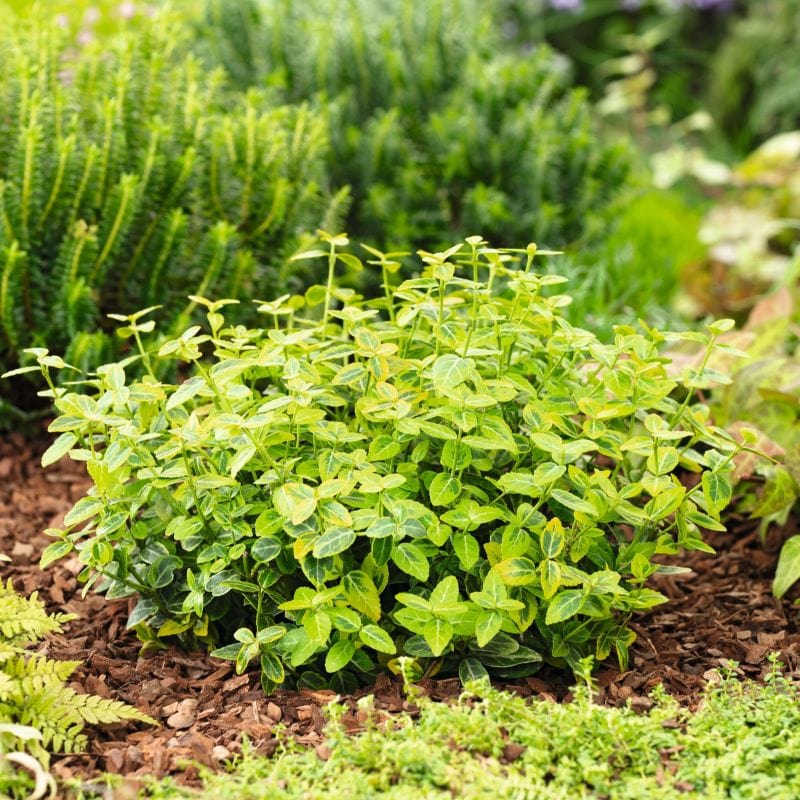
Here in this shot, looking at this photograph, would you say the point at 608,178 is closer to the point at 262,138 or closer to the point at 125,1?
the point at 262,138

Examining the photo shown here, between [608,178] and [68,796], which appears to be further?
[608,178]

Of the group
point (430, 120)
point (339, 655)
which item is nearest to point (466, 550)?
point (339, 655)

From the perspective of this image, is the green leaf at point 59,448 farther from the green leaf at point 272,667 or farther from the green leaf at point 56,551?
the green leaf at point 272,667

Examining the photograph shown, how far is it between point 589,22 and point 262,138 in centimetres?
684

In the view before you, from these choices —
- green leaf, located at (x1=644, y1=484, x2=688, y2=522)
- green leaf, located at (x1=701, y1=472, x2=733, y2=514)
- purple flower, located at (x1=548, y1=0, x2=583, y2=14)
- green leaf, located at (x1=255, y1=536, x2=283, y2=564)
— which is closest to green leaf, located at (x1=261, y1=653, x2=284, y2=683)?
green leaf, located at (x1=255, y1=536, x2=283, y2=564)

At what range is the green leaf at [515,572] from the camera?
7.00 ft

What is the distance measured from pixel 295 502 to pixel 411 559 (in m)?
0.26

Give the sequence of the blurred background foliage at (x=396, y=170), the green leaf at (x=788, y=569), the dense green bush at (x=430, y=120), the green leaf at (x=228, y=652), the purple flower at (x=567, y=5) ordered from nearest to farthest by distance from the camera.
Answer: the green leaf at (x=228, y=652) < the green leaf at (x=788, y=569) < the blurred background foliage at (x=396, y=170) < the dense green bush at (x=430, y=120) < the purple flower at (x=567, y=5)

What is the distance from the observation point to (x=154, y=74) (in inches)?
138

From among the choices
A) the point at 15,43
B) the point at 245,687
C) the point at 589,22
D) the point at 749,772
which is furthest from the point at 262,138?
the point at 589,22

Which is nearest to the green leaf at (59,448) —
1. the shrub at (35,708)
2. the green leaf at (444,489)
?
the shrub at (35,708)

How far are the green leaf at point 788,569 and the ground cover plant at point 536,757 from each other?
1.83 feet

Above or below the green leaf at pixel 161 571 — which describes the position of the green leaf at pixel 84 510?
above

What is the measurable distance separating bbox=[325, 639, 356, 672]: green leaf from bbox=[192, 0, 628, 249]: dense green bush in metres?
2.14
